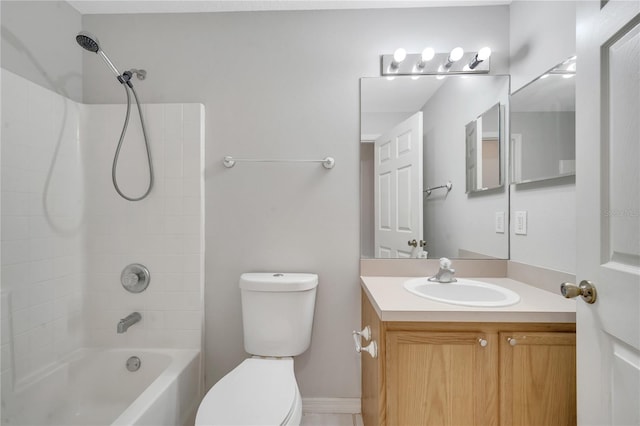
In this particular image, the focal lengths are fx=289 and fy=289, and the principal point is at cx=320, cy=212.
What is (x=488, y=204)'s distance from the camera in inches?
61.3

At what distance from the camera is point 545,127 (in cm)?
129

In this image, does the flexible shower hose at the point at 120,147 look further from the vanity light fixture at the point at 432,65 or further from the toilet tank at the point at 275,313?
the vanity light fixture at the point at 432,65

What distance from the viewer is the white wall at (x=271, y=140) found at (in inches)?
63.9

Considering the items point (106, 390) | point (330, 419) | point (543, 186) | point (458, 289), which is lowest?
point (330, 419)

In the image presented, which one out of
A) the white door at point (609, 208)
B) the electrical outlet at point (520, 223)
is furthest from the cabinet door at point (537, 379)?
the electrical outlet at point (520, 223)

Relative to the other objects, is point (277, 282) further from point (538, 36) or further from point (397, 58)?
point (538, 36)

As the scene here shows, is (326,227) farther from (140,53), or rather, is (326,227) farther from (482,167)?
(140,53)

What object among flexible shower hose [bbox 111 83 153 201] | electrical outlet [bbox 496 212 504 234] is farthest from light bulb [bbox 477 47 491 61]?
flexible shower hose [bbox 111 83 153 201]

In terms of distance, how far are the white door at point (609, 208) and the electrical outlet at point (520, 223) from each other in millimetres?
665

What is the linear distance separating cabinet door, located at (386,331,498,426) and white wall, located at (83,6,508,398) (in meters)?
0.63

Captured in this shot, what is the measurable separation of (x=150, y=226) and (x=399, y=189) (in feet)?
4.57

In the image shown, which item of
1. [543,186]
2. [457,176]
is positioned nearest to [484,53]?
[457,176]

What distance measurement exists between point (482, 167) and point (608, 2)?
882 mm

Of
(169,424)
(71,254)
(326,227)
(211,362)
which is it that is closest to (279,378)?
(169,424)
